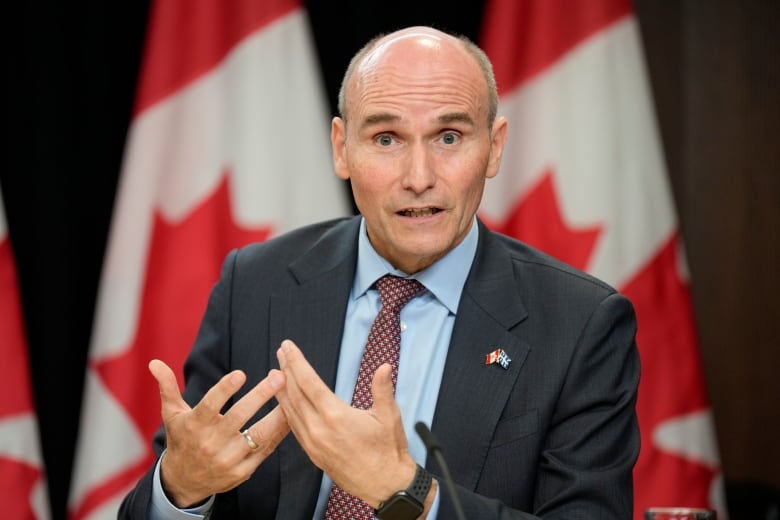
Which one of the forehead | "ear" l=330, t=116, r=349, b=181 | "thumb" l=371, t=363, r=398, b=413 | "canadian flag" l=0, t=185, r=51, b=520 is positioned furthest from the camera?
"canadian flag" l=0, t=185, r=51, b=520

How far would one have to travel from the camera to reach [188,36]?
3832mm

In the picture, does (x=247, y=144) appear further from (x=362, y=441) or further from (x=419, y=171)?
(x=362, y=441)

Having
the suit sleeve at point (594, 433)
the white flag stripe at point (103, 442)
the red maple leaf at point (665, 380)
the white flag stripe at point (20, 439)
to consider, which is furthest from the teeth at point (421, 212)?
the white flag stripe at point (20, 439)

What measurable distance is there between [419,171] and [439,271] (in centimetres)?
30

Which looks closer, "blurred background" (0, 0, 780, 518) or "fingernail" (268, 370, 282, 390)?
"fingernail" (268, 370, 282, 390)

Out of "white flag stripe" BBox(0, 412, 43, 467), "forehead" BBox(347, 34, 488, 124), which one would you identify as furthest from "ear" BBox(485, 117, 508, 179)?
"white flag stripe" BBox(0, 412, 43, 467)

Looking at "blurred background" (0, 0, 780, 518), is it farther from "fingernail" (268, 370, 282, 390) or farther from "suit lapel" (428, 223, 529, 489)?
"fingernail" (268, 370, 282, 390)

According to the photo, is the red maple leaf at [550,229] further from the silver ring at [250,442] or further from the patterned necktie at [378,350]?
the silver ring at [250,442]

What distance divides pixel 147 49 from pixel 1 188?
0.72 m

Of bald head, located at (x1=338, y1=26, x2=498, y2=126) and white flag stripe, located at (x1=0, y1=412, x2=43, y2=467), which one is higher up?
bald head, located at (x1=338, y1=26, x2=498, y2=126)

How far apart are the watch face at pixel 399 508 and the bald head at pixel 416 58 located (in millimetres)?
1001

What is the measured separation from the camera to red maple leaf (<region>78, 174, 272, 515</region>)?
3662 millimetres

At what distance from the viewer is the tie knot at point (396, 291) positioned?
254 centimetres

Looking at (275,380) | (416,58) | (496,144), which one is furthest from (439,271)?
(275,380)
